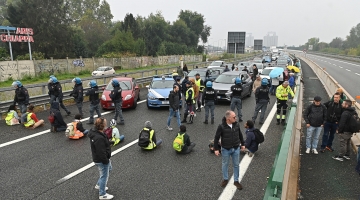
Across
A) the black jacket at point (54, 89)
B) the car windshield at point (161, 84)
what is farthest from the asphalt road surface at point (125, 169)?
the car windshield at point (161, 84)

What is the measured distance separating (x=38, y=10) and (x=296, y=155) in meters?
52.1

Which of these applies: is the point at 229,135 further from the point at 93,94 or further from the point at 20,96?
the point at 20,96

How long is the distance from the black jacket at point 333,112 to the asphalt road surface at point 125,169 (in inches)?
65.7

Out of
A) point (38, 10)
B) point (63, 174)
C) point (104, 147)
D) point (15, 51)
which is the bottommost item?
point (63, 174)

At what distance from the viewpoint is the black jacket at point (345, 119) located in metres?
6.29

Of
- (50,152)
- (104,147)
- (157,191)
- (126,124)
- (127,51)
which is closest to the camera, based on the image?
(104,147)

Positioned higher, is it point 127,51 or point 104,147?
point 127,51

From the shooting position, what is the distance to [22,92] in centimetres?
1021

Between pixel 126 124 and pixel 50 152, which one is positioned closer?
pixel 50 152

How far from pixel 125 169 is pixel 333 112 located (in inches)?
220

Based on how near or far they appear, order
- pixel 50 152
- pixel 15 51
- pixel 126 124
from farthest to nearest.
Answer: pixel 15 51
pixel 126 124
pixel 50 152

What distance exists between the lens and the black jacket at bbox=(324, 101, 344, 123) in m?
6.72

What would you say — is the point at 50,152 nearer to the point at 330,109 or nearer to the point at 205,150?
the point at 205,150

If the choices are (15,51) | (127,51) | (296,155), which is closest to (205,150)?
(296,155)
